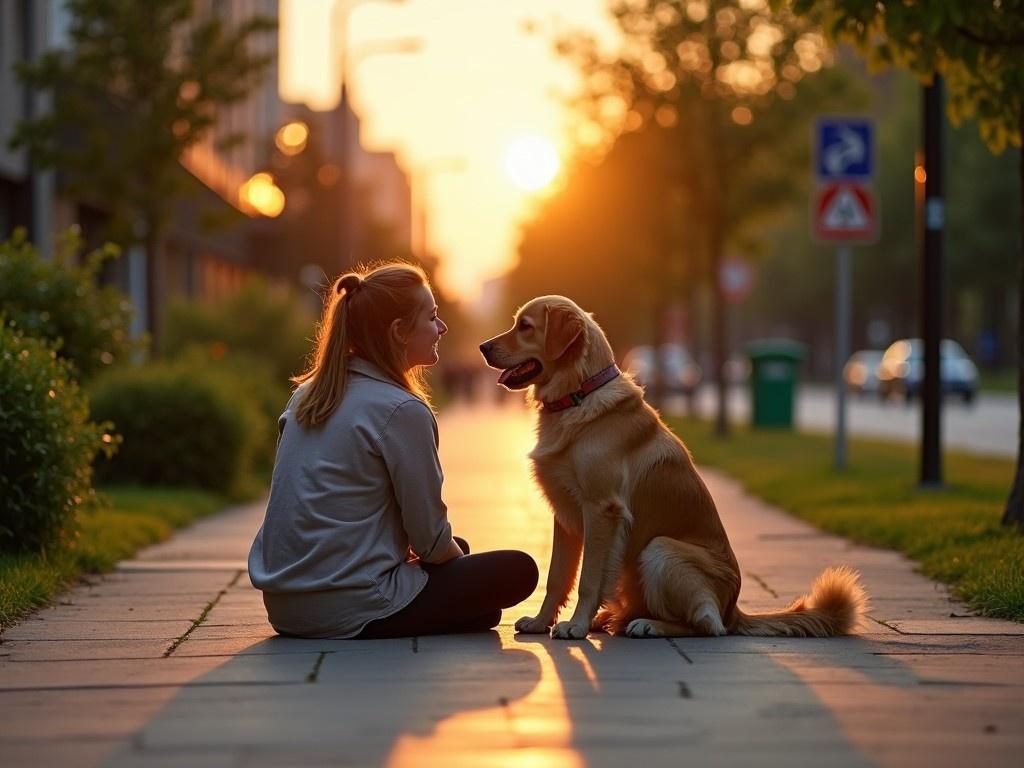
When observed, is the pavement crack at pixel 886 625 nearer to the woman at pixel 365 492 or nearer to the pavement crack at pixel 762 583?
the pavement crack at pixel 762 583

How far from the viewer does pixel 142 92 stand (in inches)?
824

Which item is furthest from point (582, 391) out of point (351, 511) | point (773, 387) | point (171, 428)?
point (773, 387)

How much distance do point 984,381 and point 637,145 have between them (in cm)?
4336

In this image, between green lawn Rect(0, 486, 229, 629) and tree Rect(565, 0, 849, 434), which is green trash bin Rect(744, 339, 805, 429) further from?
green lawn Rect(0, 486, 229, 629)

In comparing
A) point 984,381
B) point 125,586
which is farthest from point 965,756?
point 984,381

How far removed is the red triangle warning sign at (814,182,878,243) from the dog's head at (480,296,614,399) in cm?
991

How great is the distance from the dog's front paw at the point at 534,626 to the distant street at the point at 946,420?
38.9 ft

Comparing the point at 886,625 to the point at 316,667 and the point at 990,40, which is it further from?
the point at 990,40

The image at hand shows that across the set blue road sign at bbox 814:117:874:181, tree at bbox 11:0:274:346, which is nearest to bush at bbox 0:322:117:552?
blue road sign at bbox 814:117:874:181

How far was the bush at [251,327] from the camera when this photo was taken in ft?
83.5

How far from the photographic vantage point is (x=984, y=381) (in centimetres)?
7250

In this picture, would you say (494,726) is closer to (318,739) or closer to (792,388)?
(318,739)

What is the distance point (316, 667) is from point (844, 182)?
11.6 meters

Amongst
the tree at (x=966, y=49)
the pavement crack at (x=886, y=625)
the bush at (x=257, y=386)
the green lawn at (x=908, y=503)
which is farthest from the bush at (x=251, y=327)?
the pavement crack at (x=886, y=625)
